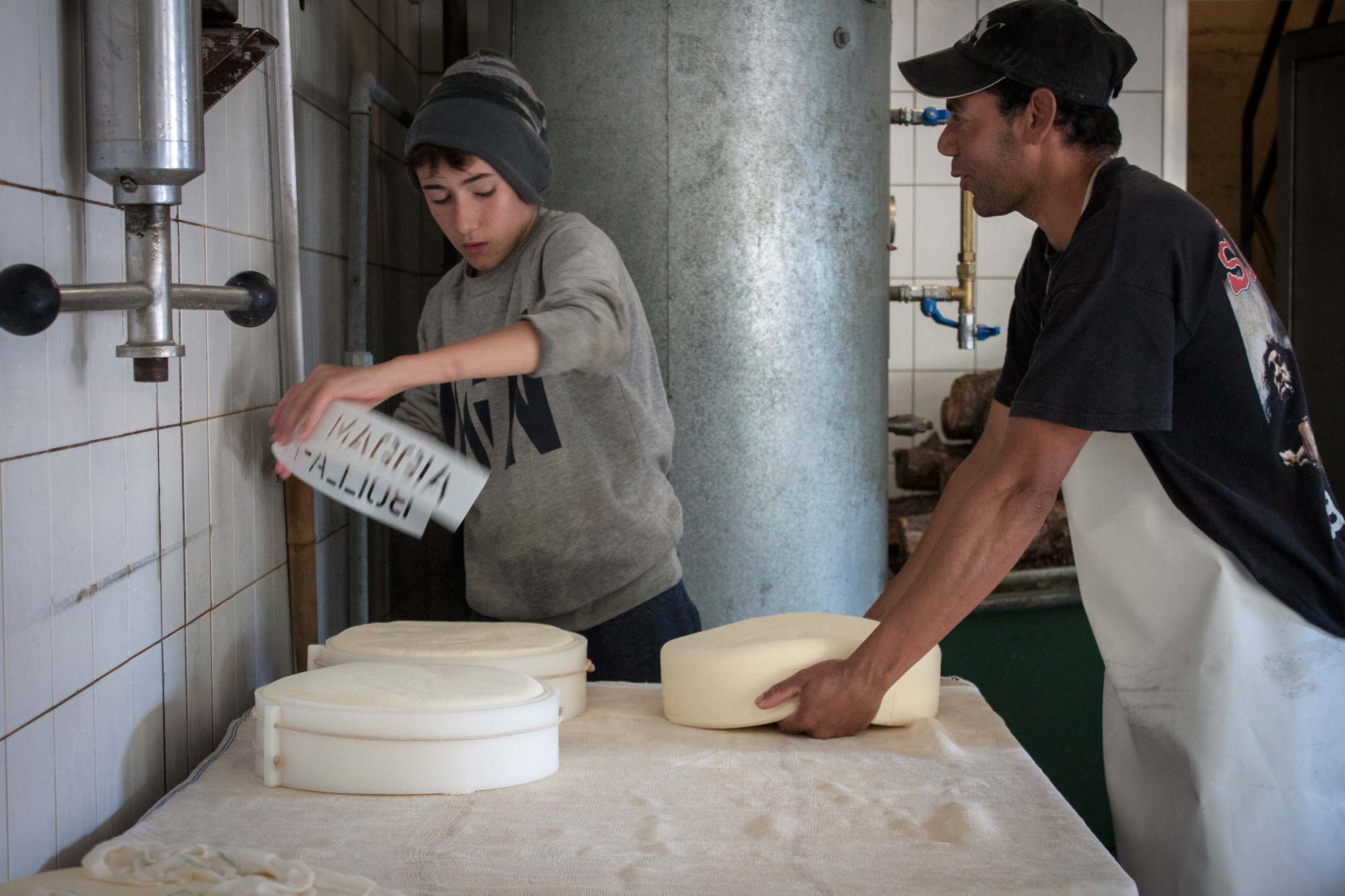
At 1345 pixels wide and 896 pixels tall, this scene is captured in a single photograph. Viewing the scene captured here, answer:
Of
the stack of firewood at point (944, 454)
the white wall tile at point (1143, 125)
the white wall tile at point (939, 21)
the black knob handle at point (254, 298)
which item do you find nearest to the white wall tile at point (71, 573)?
the black knob handle at point (254, 298)

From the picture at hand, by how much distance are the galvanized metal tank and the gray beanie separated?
42 centimetres

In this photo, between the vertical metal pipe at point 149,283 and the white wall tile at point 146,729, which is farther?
the white wall tile at point 146,729

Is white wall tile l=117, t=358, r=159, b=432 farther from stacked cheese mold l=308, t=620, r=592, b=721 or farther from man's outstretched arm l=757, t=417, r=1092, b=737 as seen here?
man's outstretched arm l=757, t=417, r=1092, b=737

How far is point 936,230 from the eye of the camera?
400 cm

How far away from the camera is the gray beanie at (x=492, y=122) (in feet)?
5.35

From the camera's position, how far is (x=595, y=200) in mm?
2215

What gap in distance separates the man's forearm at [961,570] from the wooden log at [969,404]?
222 centimetres

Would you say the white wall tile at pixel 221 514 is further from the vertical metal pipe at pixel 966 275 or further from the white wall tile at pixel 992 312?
the white wall tile at pixel 992 312

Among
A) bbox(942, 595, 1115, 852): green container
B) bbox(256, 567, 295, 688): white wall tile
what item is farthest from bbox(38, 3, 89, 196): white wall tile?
bbox(942, 595, 1115, 852): green container

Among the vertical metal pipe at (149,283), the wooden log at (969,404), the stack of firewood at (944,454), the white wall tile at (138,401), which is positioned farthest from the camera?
the wooden log at (969,404)

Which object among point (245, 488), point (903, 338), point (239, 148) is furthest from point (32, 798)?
point (903, 338)

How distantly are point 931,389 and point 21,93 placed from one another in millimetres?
3386

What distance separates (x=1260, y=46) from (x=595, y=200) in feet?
14.9

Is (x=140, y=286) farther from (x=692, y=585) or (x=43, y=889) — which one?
(x=692, y=585)
